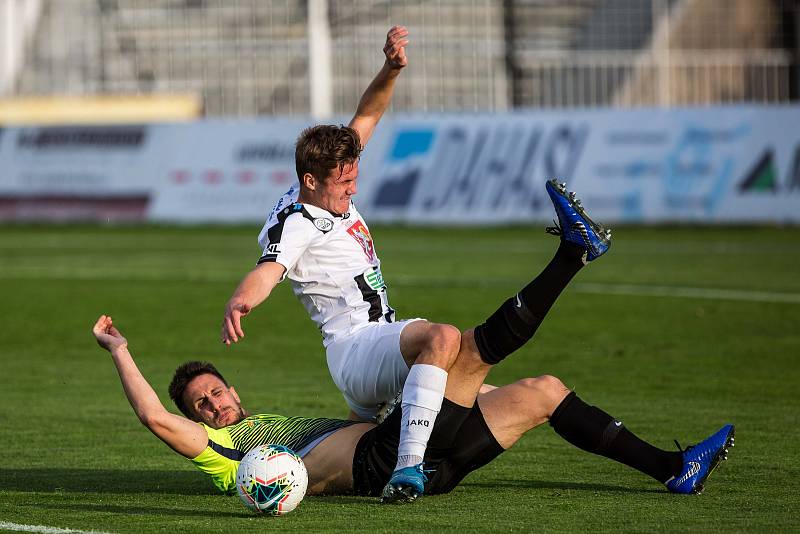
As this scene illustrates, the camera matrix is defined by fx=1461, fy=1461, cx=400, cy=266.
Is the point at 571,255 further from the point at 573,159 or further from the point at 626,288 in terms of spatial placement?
the point at 573,159

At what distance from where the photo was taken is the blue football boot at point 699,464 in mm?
6734

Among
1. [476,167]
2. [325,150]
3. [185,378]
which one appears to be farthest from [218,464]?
[476,167]

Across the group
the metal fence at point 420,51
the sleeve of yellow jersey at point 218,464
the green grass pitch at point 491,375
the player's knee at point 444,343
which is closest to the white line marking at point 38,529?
the green grass pitch at point 491,375

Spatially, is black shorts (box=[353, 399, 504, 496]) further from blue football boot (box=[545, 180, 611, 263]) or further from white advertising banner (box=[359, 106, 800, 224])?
white advertising banner (box=[359, 106, 800, 224])

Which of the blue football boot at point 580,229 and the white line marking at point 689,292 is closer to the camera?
the blue football boot at point 580,229

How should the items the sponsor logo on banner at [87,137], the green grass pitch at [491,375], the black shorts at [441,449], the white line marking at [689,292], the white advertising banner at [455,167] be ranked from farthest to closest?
the sponsor logo on banner at [87,137], the white advertising banner at [455,167], the white line marking at [689,292], the black shorts at [441,449], the green grass pitch at [491,375]

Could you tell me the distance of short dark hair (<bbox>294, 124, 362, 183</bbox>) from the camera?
6684 millimetres

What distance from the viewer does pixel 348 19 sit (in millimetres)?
37594

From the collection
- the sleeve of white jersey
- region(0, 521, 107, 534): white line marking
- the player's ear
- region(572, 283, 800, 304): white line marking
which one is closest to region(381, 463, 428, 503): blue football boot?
the sleeve of white jersey

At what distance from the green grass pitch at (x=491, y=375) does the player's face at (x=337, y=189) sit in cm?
138

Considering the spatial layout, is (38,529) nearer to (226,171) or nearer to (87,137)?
(226,171)

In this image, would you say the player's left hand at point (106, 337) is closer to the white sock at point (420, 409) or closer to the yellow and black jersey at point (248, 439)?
the yellow and black jersey at point (248, 439)

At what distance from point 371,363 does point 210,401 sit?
963mm

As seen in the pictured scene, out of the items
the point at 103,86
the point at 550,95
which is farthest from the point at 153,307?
the point at 103,86
